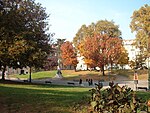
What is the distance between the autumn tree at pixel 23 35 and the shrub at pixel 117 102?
19091mm

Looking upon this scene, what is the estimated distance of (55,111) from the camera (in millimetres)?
12516

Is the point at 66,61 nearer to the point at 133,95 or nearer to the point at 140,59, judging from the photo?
the point at 140,59

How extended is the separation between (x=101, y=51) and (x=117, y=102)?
5861cm

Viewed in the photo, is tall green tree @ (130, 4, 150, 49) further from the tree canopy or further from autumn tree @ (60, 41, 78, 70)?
autumn tree @ (60, 41, 78, 70)

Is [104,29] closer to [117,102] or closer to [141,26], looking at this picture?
[141,26]

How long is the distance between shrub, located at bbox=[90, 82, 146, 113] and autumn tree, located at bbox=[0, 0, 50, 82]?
19.1 metres

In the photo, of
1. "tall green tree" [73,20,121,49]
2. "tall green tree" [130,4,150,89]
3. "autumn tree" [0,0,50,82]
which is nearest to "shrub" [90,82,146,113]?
"autumn tree" [0,0,50,82]

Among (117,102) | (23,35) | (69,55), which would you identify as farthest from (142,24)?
(117,102)

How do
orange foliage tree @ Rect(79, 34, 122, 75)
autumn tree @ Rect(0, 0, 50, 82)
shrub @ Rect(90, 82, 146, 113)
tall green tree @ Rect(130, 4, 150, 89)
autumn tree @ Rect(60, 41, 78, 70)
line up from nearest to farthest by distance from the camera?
shrub @ Rect(90, 82, 146, 113), autumn tree @ Rect(0, 0, 50, 82), tall green tree @ Rect(130, 4, 150, 89), orange foliage tree @ Rect(79, 34, 122, 75), autumn tree @ Rect(60, 41, 78, 70)

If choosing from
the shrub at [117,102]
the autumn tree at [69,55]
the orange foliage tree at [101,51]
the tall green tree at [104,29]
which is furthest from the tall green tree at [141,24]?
the shrub at [117,102]

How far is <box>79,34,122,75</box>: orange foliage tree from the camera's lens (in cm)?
6556

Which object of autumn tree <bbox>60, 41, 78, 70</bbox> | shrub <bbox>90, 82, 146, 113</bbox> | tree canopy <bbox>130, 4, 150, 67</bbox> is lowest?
shrub <bbox>90, 82, 146, 113</bbox>

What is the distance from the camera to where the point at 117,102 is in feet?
31.4

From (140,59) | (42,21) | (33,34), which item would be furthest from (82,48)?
(33,34)
